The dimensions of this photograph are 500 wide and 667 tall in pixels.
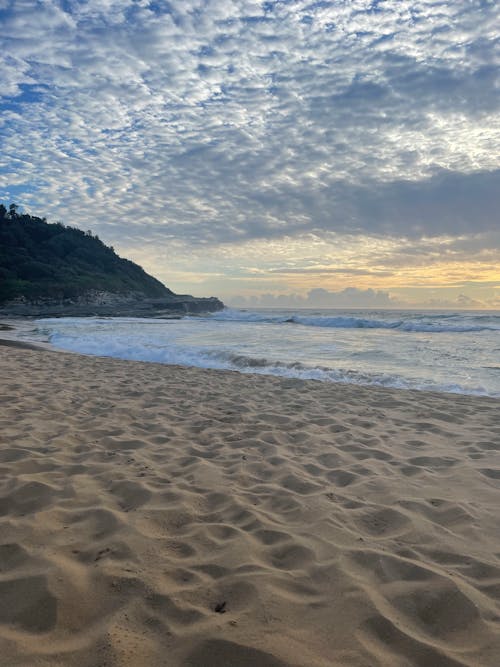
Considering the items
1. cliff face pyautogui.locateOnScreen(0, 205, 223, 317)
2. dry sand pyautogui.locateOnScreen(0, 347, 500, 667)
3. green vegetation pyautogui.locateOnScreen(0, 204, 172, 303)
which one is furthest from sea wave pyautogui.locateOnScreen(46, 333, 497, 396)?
green vegetation pyautogui.locateOnScreen(0, 204, 172, 303)

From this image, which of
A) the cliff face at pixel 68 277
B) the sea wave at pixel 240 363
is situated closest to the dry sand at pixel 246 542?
the sea wave at pixel 240 363

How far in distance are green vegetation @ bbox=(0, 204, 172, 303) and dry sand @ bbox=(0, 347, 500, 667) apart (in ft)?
213

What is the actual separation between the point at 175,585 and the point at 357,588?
0.99 meters

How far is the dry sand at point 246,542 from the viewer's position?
2.04 metres

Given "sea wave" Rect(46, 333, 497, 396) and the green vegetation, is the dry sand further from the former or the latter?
the green vegetation

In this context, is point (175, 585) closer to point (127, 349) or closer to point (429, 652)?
point (429, 652)

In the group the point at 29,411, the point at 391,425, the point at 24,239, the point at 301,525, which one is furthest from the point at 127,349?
the point at 24,239

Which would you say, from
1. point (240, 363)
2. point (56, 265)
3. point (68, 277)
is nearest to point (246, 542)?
point (240, 363)

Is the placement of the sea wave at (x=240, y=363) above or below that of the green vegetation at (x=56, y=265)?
below

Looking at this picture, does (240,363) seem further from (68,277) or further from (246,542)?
(68,277)

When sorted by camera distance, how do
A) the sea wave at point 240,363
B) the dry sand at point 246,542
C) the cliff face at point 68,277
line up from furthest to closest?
the cliff face at point 68,277 → the sea wave at point 240,363 → the dry sand at point 246,542

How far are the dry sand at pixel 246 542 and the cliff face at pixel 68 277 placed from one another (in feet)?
→ 157

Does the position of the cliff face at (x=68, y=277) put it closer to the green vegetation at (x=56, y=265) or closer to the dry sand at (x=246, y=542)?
the green vegetation at (x=56, y=265)

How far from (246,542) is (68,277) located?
8293 centimetres
